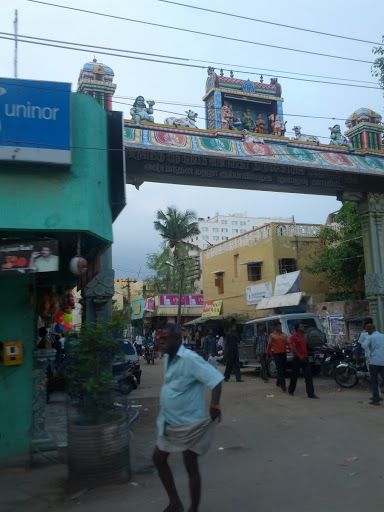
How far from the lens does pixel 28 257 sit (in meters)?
5.45

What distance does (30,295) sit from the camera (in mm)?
6148

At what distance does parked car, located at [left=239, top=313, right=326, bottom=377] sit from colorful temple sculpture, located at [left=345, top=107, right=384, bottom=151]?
228 inches

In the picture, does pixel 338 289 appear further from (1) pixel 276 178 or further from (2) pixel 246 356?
(1) pixel 276 178

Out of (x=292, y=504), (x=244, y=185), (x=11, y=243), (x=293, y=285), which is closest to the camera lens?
(x=292, y=504)

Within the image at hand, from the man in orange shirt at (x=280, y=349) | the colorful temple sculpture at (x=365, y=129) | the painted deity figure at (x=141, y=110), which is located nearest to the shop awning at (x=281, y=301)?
the colorful temple sculpture at (x=365, y=129)

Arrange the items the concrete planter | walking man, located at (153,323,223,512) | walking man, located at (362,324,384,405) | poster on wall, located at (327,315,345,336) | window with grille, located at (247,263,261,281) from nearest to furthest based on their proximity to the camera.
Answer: walking man, located at (153,323,223,512) → the concrete planter → walking man, located at (362,324,384,405) → poster on wall, located at (327,315,345,336) → window with grille, located at (247,263,261,281)

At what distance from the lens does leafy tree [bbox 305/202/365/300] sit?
69.5 ft

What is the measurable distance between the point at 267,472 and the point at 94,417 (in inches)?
78.9

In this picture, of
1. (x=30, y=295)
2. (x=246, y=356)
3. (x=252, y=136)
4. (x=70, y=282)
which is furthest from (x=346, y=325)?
(x=30, y=295)

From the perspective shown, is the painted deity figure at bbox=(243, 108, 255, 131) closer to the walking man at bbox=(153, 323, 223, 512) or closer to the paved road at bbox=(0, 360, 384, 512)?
Answer: the paved road at bbox=(0, 360, 384, 512)

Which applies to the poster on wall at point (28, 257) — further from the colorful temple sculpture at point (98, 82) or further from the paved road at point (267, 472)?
the colorful temple sculpture at point (98, 82)

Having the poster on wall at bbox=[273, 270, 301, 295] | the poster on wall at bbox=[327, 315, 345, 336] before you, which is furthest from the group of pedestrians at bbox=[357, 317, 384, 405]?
the poster on wall at bbox=[273, 270, 301, 295]

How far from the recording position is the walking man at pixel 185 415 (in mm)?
3857

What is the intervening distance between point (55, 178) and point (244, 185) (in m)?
8.25
